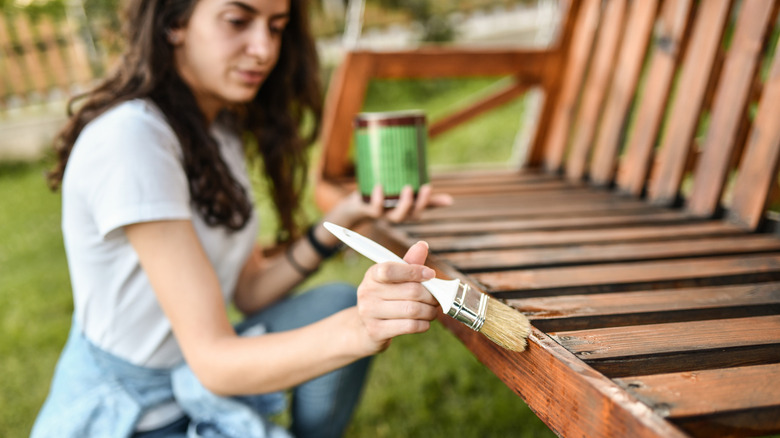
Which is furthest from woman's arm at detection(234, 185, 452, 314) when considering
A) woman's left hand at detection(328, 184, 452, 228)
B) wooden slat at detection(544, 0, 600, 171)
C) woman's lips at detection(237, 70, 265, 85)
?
wooden slat at detection(544, 0, 600, 171)

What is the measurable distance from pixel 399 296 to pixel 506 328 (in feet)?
0.46

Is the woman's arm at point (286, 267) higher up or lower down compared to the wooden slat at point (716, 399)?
lower down

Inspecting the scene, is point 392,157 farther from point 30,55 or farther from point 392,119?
point 30,55

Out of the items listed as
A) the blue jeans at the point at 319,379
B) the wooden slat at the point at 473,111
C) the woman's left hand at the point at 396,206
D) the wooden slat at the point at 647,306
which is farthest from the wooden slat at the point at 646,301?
the wooden slat at the point at 473,111

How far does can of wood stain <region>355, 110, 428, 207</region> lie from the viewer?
1094 mm

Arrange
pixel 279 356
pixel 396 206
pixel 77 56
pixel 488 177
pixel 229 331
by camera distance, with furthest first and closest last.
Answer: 1. pixel 77 56
2. pixel 488 177
3. pixel 396 206
4. pixel 229 331
5. pixel 279 356

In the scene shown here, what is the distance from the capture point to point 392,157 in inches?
43.6

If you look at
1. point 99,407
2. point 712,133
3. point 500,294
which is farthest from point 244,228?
point 712,133

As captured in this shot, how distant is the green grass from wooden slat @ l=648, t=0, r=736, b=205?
0.85 m

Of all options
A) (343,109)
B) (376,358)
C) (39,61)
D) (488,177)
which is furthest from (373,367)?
(39,61)

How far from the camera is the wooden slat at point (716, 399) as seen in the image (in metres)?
0.56

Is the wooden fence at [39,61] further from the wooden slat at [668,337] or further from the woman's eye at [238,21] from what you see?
the wooden slat at [668,337]

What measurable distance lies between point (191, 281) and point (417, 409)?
3.95ft

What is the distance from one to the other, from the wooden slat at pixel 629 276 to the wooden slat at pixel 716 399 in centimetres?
29
